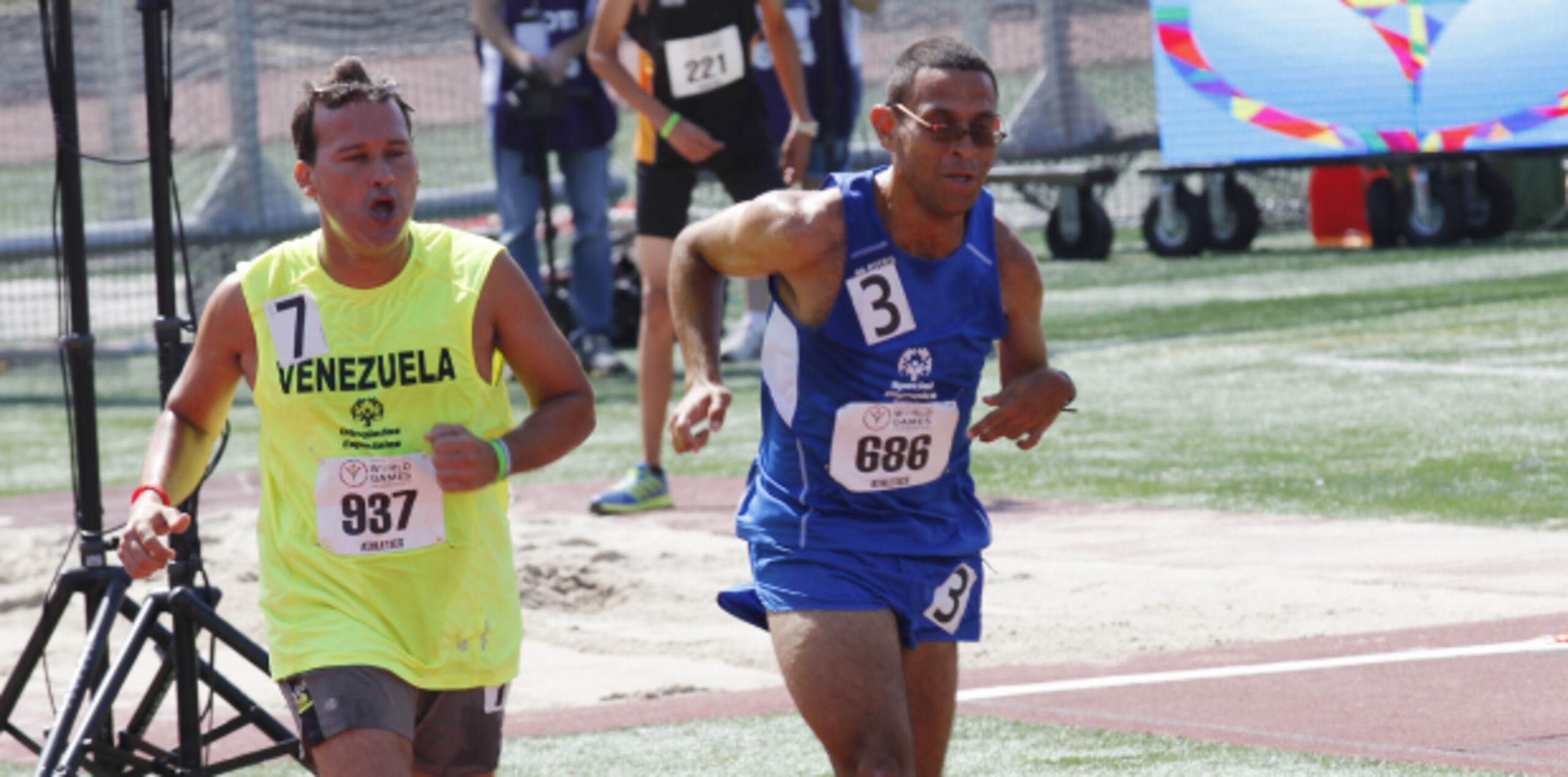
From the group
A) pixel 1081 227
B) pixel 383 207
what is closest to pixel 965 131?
pixel 383 207

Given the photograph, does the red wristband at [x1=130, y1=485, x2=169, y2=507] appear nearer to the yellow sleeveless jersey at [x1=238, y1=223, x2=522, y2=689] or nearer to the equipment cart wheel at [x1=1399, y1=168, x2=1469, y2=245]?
the yellow sleeveless jersey at [x1=238, y1=223, x2=522, y2=689]

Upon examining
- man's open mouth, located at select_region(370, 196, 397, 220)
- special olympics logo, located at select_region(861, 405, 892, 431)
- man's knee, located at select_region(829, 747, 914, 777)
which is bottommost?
man's knee, located at select_region(829, 747, 914, 777)

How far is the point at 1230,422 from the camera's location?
11445mm

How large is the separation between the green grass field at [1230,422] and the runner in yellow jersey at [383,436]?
1.57 metres

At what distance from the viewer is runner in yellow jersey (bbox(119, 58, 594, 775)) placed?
177 inches

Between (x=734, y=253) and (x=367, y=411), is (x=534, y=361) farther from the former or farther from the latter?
(x=734, y=253)

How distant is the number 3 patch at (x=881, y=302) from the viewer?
4.95 meters

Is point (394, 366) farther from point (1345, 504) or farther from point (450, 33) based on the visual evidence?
point (450, 33)

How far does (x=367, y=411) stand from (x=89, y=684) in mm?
1563

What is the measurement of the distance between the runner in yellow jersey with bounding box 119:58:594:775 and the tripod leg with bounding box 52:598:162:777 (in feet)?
3.30

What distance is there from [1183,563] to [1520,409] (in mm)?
3250

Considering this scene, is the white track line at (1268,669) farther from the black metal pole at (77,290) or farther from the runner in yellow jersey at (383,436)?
the runner in yellow jersey at (383,436)

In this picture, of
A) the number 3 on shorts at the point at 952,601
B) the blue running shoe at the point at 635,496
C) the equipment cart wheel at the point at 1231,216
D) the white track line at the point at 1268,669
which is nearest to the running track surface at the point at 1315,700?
the white track line at the point at 1268,669

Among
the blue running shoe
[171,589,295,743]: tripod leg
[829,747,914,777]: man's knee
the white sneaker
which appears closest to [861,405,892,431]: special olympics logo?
[829,747,914,777]: man's knee
